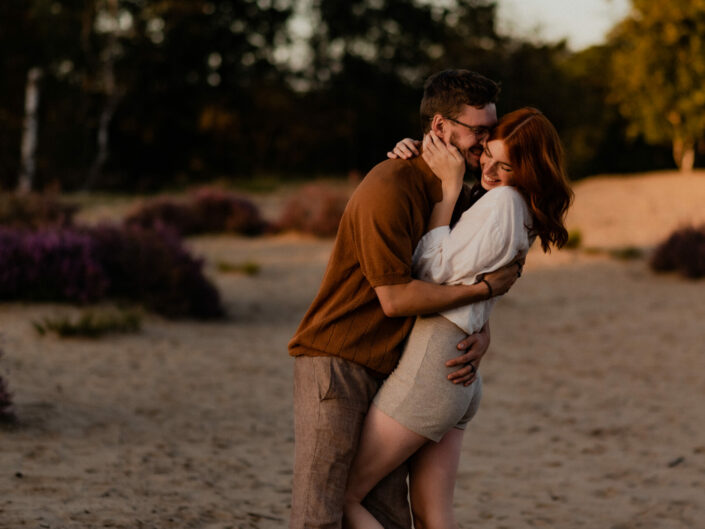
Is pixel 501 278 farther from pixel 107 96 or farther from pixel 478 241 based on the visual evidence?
pixel 107 96

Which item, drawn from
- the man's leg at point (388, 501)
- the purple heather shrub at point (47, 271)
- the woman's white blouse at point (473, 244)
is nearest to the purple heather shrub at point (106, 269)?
the purple heather shrub at point (47, 271)

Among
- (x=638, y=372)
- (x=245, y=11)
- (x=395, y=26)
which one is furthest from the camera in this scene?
(x=395, y=26)

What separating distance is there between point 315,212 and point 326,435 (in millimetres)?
14885

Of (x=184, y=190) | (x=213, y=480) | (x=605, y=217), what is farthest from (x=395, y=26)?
(x=213, y=480)

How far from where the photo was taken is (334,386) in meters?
2.73

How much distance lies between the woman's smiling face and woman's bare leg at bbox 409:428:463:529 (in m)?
0.82

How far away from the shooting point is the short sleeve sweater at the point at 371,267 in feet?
8.54

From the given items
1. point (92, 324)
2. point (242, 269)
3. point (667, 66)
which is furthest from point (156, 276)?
point (667, 66)

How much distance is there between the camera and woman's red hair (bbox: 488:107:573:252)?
271cm

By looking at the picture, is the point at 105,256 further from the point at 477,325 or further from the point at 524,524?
the point at 477,325

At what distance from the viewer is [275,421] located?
654cm

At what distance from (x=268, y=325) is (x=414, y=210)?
24.8ft

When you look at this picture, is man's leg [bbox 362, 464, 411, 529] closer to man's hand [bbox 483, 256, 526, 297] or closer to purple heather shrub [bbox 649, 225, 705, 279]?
man's hand [bbox 483, 256, 526, 297]

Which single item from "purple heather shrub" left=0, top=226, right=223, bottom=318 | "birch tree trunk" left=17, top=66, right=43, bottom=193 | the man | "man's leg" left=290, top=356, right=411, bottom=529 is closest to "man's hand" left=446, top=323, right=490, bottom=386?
the man
